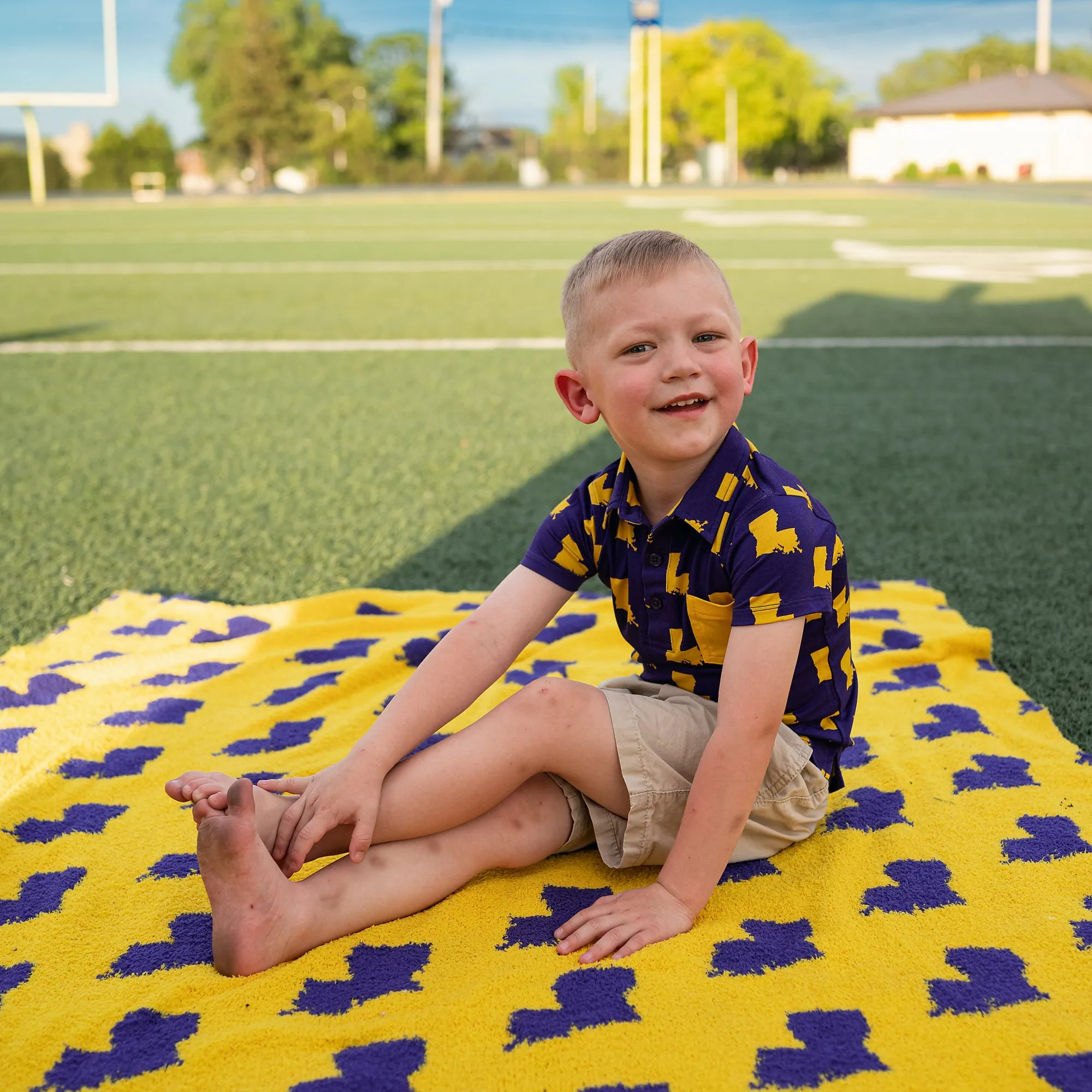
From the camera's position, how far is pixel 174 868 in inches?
69.4

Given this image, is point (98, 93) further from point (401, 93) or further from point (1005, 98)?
point (1005, 98)

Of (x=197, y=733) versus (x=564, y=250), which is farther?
(x=564, y=250)

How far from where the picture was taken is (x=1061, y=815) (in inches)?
71.9

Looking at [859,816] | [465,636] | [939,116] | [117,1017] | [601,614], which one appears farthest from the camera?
[939,116]

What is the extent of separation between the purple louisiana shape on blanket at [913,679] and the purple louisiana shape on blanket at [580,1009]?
112 cm

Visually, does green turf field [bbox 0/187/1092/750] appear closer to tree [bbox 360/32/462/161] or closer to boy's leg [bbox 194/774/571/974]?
boy's leg [bbox 194/774/571/974]

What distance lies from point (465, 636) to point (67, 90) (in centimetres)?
2563

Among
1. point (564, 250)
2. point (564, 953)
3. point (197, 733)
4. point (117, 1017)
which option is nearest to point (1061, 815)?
point (564, 953)

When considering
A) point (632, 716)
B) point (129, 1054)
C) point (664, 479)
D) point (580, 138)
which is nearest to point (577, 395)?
point (664, 479)

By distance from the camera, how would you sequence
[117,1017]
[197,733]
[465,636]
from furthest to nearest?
[197,733], [465,636], [117,1017]

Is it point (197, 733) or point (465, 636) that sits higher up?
point (465, 636)

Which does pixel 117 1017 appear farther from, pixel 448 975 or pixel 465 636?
pixel 465 636

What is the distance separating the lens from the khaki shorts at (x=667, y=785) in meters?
1.63

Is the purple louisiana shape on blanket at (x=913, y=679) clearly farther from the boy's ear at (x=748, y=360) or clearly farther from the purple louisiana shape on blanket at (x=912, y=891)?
the boy's ear at (x=748, y=360)
